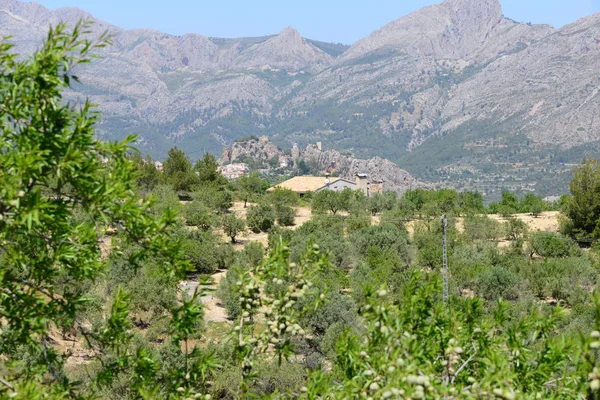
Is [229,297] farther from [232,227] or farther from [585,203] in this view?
[585,203]

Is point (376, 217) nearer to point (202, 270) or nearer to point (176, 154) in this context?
point (176, 154)

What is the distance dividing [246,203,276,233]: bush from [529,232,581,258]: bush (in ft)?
58.4

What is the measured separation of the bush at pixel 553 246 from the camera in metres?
31.8

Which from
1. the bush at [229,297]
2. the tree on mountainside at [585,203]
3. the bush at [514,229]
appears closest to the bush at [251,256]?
the bush at [229,297]

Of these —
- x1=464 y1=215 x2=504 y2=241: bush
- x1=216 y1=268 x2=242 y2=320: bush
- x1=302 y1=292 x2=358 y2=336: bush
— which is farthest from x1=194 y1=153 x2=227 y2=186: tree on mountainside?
x1=302 y1=292 x2=358 y2=336: bush

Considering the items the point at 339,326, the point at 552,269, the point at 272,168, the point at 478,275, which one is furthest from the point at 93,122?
the point at 272,168

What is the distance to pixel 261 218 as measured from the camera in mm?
39438

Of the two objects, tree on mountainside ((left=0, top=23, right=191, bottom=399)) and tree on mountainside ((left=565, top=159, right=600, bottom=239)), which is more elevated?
tree on mountainside ((left=0, top=23, right=191, bottom=399))

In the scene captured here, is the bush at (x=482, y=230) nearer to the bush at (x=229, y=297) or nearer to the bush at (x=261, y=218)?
the bush at (x=261, y=218)

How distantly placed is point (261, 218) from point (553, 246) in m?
19.2

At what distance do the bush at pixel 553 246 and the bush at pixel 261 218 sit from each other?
17.8 m

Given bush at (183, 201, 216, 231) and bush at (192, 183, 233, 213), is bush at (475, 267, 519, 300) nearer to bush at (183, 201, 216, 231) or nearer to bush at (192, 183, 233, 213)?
bush at (183, 201, 216, 231)

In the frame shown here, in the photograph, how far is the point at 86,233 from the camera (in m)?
3.98

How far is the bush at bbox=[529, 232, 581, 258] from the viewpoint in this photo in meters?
31.8
